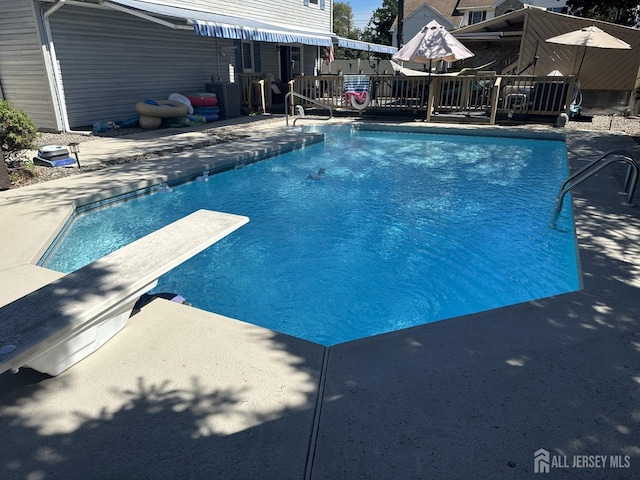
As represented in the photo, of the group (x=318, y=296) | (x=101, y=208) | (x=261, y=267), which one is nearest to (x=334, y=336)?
(x=318, y=296)

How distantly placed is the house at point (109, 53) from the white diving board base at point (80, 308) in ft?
29.2

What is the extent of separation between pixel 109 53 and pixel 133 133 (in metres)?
2.28

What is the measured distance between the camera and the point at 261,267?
192 inches

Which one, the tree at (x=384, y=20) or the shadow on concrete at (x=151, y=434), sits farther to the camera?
the tree at (x=384, y=20)

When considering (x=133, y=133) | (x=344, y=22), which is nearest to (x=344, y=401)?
(x=133, y=133)

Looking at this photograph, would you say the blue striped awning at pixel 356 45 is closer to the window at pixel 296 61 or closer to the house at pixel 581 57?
the window at pixel 296 61

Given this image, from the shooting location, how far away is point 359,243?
18.2 ft

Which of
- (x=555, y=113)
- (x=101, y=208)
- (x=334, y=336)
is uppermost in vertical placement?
(x=555, y=113)

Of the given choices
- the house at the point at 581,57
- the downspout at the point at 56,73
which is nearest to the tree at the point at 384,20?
the house at the point at 581,57

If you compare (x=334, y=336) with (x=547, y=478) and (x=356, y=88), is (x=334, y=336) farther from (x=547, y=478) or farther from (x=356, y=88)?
(x=356, y=88)

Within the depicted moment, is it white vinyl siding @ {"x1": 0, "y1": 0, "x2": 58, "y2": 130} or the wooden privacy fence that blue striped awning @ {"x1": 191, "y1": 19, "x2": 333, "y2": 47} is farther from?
white vinyl siding @ {"x1": 0, "y1": 0, "x2": 58, "y2": 130}

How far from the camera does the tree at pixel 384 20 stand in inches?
1848

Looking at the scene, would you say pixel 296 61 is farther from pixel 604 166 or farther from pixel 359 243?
pixel 604 166

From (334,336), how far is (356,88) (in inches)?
600
